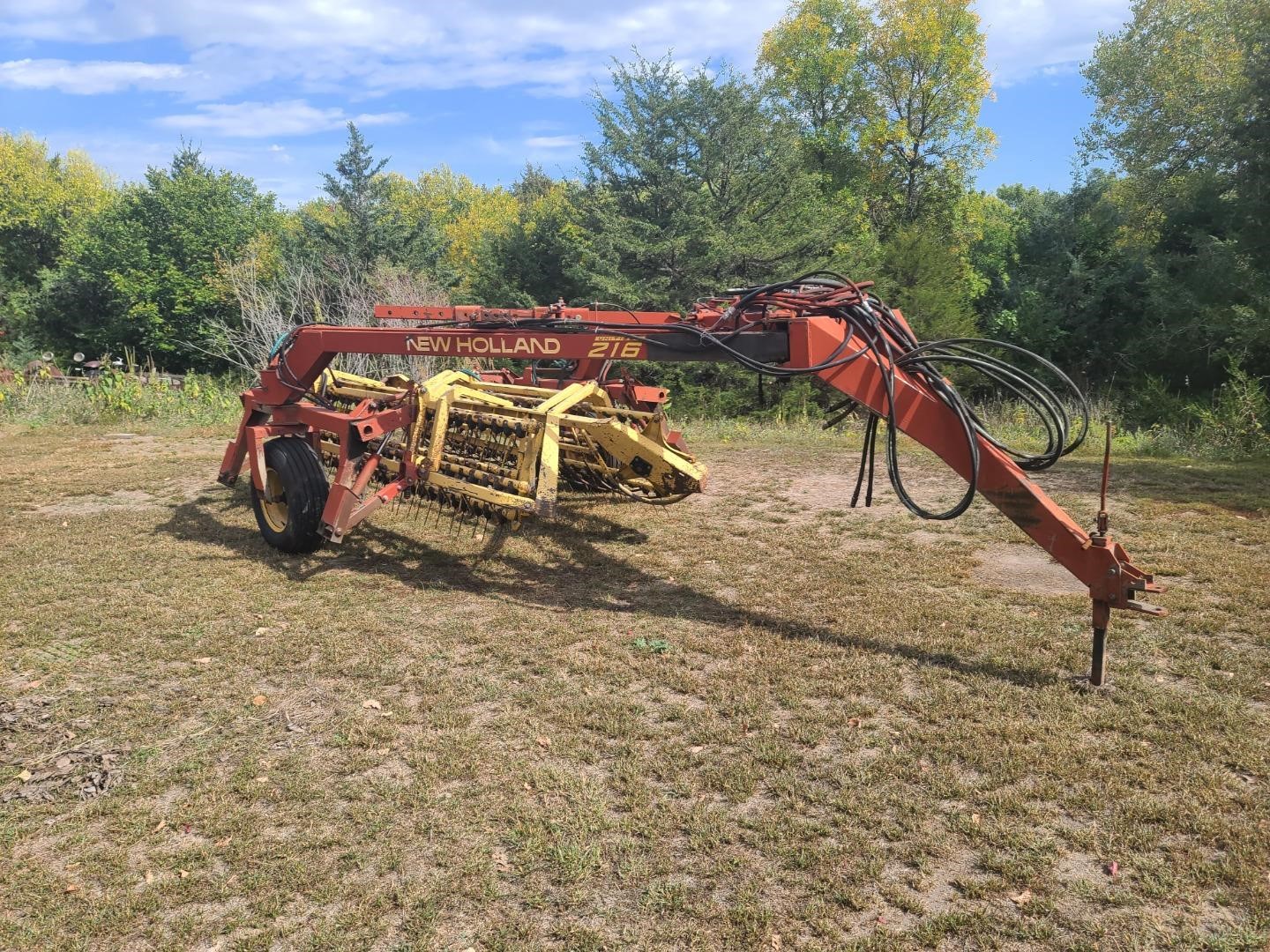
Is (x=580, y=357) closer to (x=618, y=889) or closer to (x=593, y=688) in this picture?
(x=593, y=688)

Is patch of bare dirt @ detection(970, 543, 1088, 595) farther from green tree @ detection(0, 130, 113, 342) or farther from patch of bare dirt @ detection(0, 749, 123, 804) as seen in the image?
green tree @ detection(0, 130, 113, 342)

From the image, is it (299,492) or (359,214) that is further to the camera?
(359,214)

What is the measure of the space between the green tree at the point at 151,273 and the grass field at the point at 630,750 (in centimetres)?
3211

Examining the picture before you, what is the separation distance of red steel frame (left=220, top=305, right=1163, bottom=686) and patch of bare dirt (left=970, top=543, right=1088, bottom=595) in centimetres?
45

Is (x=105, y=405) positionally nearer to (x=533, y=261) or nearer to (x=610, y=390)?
(x=610, y=390)

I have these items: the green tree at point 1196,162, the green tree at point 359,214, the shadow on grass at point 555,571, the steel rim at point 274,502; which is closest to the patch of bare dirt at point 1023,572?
the shadow on grass at point 555,571

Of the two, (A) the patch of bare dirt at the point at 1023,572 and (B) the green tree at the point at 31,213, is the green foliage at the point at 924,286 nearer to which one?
(A) the patch of bare dirt at the point at 1023,572

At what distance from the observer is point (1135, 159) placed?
31.6 metres

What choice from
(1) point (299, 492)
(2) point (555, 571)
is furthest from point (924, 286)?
(1) point (299, 492)

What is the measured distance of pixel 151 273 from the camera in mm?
35094

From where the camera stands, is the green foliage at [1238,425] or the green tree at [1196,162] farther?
the green tree at [1196,162]

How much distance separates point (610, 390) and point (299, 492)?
279cm

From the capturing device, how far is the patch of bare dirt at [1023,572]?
5.73m

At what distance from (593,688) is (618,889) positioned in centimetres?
149
